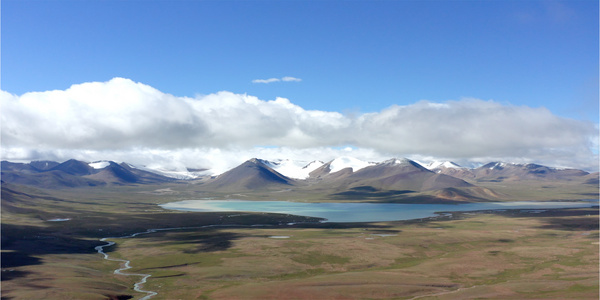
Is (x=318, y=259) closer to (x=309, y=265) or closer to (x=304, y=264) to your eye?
(x=304, y=264)

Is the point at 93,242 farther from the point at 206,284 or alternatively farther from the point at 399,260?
the point at 399,260

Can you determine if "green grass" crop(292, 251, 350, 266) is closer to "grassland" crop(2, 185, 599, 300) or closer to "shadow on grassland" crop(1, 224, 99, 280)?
"grassland" crop(2, 185, 599, 300)

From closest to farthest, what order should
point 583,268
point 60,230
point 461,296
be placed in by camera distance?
point 461,296 < point 583,268 < point 60,230

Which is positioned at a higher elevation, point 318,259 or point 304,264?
point 318,259

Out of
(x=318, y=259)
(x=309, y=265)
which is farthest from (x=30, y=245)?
(x=318, y=259)

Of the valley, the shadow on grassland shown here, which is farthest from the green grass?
the shadow on grassland

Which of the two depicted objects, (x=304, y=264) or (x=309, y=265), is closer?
(x=309, y=265)

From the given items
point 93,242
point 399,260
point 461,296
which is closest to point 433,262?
point 399,260

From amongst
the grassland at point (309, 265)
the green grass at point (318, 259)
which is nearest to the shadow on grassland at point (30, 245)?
the grassland at point (309, 265)
